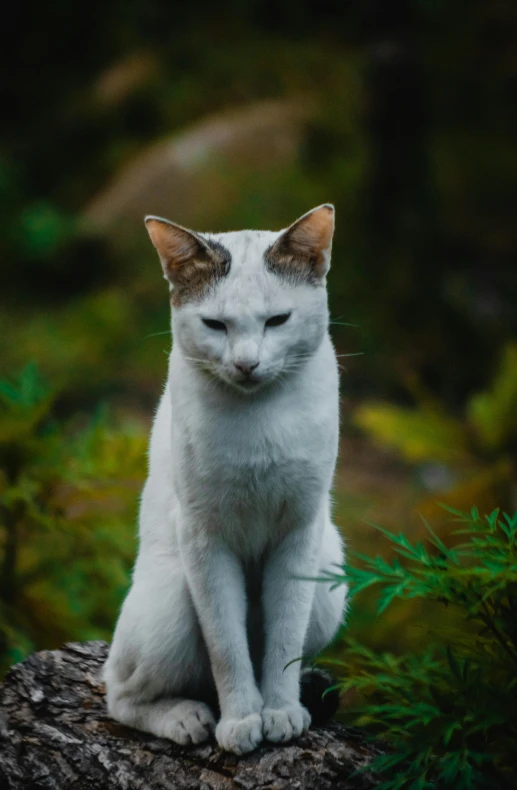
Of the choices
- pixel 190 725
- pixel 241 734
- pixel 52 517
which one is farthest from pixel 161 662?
pixel 52 517

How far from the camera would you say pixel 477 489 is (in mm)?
5492

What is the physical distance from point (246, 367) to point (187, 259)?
0.42 meters

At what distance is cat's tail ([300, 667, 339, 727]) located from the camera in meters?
2.88

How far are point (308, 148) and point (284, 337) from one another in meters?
7.42

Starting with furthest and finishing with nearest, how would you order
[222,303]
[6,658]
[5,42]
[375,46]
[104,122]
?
[5,42]
[104,122]
[375,46]
[6,658]
[222,303]

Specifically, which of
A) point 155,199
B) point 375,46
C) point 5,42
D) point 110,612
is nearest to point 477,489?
point 110,612

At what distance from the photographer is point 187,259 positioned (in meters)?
2.71

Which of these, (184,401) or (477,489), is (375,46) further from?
(184,401)

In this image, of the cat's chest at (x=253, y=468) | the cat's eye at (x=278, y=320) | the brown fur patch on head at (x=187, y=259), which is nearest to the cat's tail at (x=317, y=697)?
the cat's chest at (x=253, y=468)

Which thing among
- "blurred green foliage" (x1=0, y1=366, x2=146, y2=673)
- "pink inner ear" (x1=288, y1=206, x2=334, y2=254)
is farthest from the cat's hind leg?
"blurred green foliage" (x1=0, y1=366, x2=146, y2=673)

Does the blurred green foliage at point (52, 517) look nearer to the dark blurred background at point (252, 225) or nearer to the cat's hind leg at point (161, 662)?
the dark blurred background at point (252, 225)

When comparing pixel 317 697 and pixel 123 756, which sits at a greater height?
pixel 317 697

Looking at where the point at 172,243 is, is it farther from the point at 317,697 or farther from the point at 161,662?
the point at 317,697

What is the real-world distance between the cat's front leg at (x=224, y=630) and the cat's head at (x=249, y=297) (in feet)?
1.66
